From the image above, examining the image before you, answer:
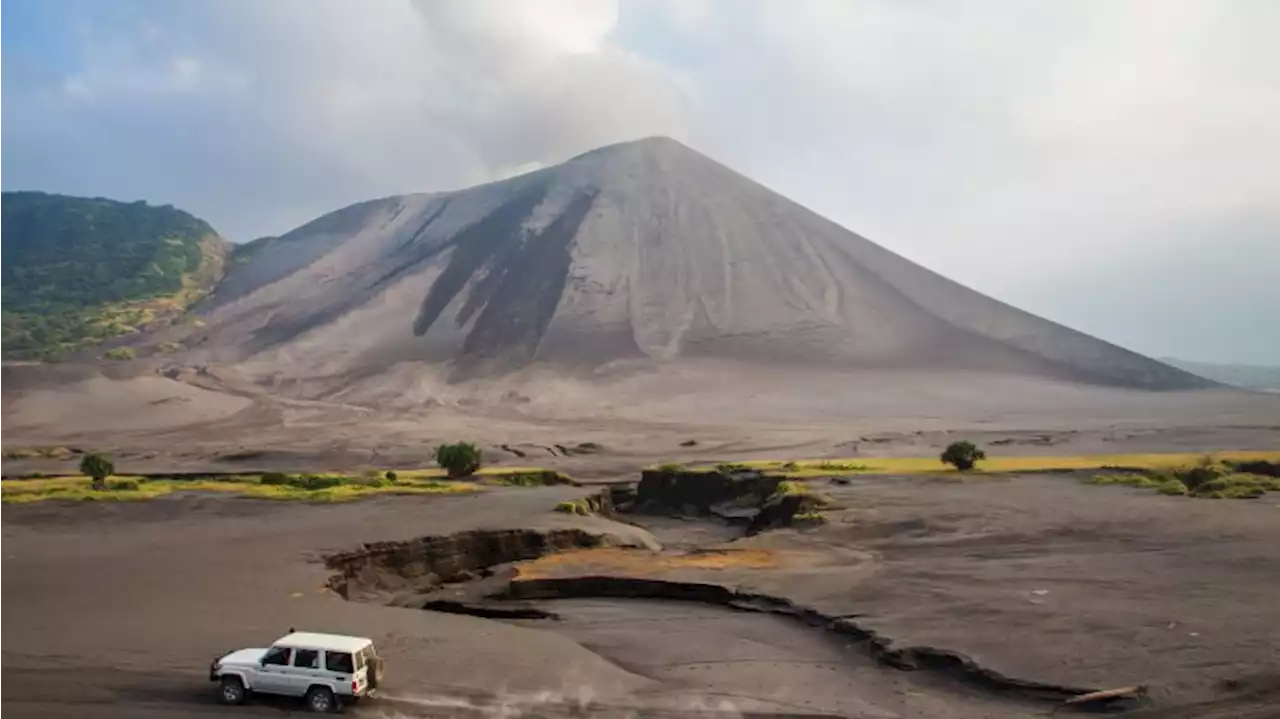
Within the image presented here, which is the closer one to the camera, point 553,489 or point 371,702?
point 371,702

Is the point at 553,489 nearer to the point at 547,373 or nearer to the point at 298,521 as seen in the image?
the point at 298,521

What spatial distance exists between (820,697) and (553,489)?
31.1 m

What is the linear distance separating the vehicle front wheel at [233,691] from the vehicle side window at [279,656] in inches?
18.1

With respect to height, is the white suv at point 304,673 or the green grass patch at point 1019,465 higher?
the green grass patch at point 1019,465

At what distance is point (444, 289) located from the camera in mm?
143000

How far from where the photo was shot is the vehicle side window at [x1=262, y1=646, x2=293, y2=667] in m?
14.3

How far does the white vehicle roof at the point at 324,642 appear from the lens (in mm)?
14242

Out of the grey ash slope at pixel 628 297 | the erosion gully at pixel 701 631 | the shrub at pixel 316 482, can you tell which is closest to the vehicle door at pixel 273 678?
the erosion gully at pixel 701 631

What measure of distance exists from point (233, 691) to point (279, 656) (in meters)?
0.79

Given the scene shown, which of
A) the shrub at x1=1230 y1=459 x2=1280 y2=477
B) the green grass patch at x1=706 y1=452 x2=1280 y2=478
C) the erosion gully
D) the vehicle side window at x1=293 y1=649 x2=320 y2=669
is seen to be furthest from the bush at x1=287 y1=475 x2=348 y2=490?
the shrub at x1=1230 y1=459 x2=1280 y2=477

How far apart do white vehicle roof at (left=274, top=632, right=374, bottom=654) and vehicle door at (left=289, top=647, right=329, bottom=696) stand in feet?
0.29

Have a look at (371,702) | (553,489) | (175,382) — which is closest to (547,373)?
(175,382)

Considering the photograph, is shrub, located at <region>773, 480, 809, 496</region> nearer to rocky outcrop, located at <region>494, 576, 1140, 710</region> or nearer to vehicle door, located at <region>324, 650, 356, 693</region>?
rocky outcrop, located at <region>494, 576, 1140, 710</region>

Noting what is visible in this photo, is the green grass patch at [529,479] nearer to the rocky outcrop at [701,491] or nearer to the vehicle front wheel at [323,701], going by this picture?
the rocky outcrop at [701,491]
